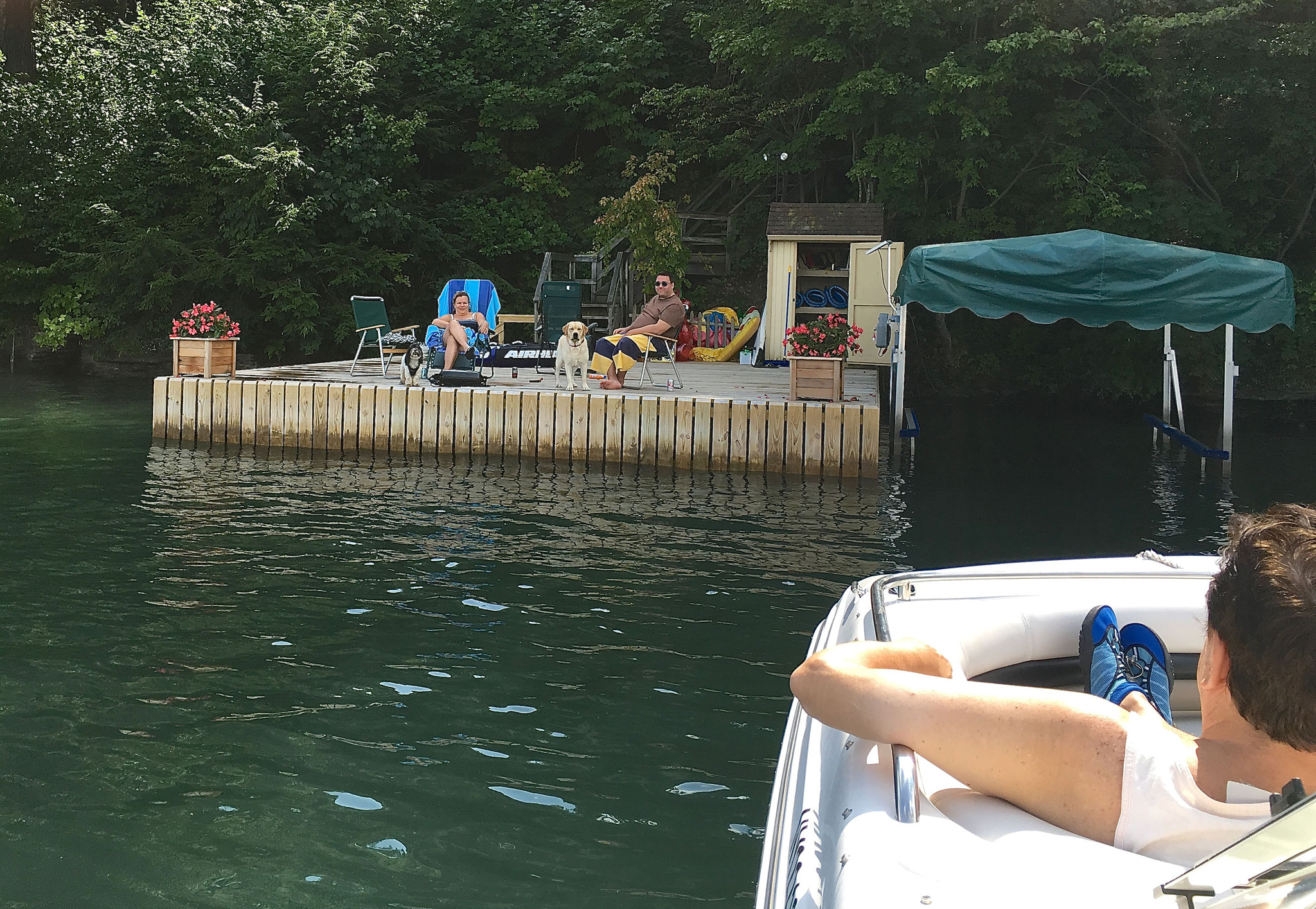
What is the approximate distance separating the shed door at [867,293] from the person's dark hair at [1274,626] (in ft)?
44.2

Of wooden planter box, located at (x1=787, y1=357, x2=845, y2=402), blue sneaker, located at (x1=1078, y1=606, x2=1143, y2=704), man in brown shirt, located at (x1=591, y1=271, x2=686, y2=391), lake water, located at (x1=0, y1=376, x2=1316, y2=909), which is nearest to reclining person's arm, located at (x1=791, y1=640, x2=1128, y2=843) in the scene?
blue sneaker, located at (x1=1078, y1=606, x2=1143, y2=704)

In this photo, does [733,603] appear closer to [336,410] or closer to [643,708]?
[643,708]

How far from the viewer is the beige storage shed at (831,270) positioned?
1512 centimetres

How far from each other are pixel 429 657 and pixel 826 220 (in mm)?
11825

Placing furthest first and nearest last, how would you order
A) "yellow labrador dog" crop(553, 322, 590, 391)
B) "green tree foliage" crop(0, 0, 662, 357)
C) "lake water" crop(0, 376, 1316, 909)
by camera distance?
"green tree foliage" crop(0, 0, 662, 357), "yellow labrador dog" crop(553, 322, 590, 391), "lake water" crop(0, 376, 1316, 909)

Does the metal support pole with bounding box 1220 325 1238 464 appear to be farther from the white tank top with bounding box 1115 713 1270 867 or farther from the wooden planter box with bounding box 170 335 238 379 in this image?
the white tank top with bounding box 1115 713 1270 867

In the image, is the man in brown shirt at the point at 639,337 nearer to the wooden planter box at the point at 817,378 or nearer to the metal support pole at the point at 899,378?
the wooden planter box at the point at 817,378

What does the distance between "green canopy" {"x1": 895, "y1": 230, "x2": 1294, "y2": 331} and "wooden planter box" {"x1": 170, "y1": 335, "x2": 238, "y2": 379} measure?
615 cm

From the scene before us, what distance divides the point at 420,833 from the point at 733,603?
2598 millimetres

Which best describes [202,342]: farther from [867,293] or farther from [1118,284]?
[867,293]

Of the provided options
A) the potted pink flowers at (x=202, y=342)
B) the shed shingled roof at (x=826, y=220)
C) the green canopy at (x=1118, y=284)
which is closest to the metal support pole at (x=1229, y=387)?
the green canopy at (x=1118, y=284)

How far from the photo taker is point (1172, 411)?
16031 mm

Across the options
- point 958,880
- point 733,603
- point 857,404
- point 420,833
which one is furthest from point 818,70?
point 958,880

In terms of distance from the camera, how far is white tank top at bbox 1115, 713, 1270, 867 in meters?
1.62
